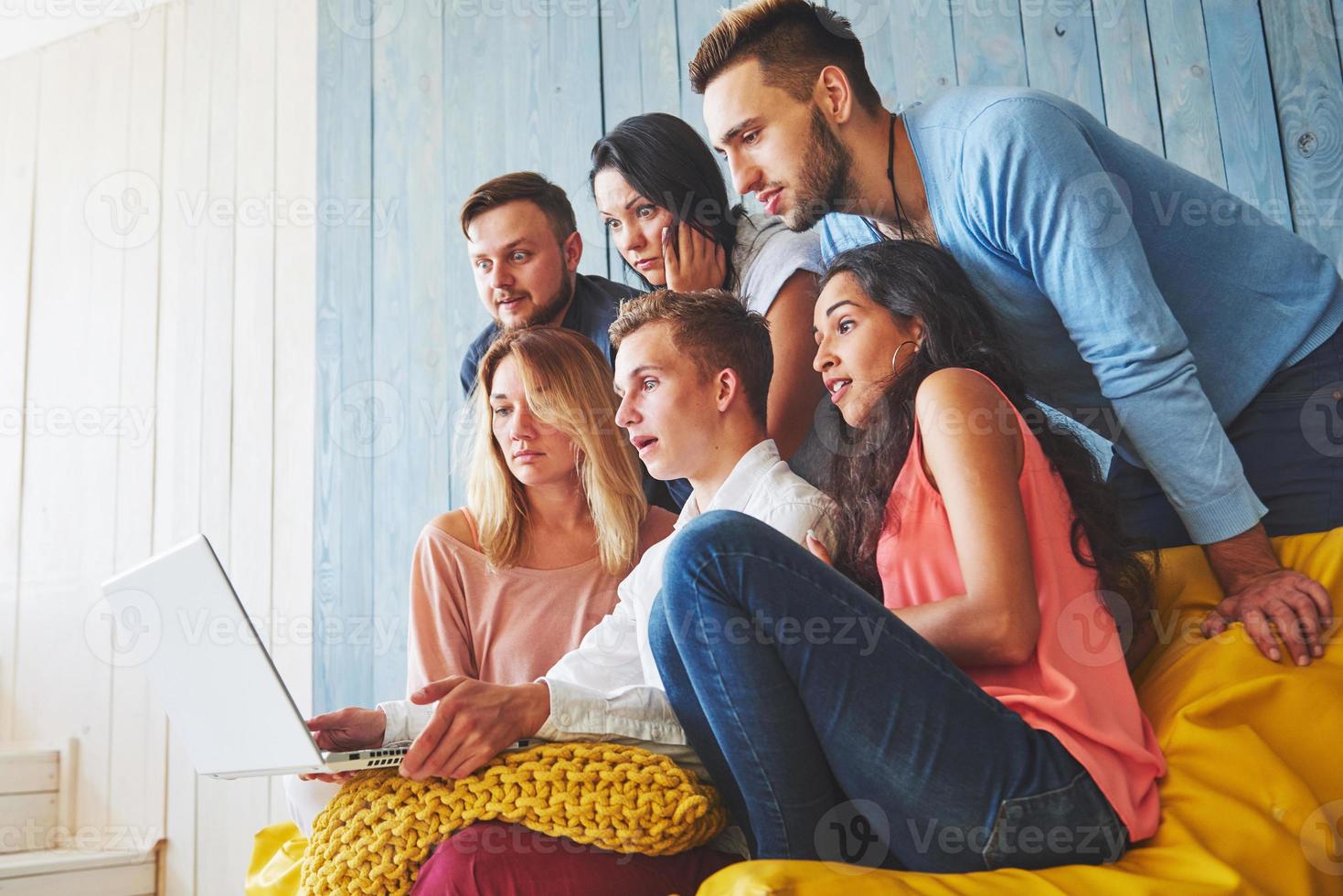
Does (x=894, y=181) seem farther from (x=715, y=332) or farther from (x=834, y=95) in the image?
(x=715, y=332)

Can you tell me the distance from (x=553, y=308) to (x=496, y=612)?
50 cm

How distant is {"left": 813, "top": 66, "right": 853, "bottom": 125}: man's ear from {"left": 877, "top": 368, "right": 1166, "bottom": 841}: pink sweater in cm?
51

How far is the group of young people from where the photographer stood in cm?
90

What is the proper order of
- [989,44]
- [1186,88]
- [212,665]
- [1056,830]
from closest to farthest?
[1056,830] → [212,665] → [1186,88] → [989,44]

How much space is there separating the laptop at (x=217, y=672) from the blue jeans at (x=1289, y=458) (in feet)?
2.58

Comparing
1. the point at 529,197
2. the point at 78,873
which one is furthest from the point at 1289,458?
the point at 78,873

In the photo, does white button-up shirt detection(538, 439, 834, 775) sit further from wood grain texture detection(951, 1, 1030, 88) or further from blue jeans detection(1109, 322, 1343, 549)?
wood grain texture detection(951, 1, 1030, 88)

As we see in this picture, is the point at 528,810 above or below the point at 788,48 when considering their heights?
below

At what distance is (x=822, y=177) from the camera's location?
1353 millimetres

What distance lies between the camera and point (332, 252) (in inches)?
80.9

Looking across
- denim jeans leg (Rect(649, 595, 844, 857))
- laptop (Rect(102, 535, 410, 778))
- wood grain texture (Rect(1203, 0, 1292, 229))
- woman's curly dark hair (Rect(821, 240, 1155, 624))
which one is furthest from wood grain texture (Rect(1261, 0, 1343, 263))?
laptop (Rect(102, 535, 410, 778))

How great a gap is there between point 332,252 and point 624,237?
69cm

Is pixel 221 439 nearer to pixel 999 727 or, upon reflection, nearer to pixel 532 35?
pixel 532 35

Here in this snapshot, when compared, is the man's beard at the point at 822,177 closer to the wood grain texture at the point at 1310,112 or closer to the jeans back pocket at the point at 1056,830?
the wood grain texture at the point at 1310,112
